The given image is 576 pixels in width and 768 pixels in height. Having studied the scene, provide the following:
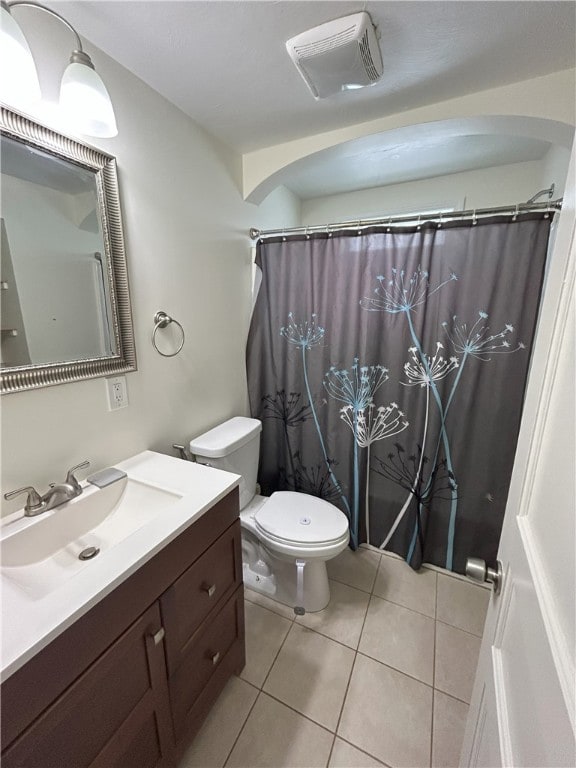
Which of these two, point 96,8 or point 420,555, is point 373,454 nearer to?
point 420,555

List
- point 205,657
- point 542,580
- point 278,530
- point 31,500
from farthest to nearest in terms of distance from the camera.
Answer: point 278,530 < point 205,657 < point 31,500 < point 542,580

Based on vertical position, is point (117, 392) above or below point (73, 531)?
above

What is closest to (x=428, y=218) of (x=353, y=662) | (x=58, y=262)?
(x=58, y=262)

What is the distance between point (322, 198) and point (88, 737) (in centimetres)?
291

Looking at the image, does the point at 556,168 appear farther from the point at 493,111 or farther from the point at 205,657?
the point at 205,657

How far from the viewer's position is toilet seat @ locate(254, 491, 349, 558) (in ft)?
4.43

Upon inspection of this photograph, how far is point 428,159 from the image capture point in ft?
6.12

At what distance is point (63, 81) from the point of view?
0.81 metres

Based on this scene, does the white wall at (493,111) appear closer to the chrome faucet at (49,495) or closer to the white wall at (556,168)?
the white wall at (556,168)

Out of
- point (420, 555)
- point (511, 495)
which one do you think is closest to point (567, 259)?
point (511, 495)

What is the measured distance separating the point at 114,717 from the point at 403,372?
5.21ft

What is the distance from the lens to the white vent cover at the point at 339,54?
35.6 inches

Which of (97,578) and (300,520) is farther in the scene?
(300,520)

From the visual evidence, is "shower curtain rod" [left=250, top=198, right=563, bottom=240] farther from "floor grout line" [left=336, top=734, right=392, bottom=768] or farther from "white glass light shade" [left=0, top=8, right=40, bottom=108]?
"floor grout line" [left=336, top=734, right=392, bottom=768]
